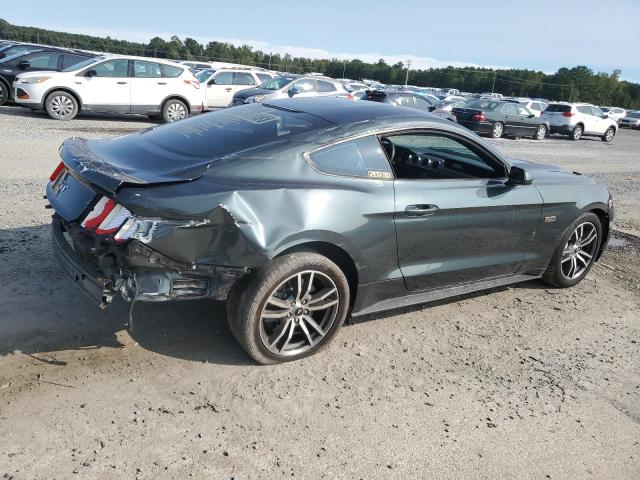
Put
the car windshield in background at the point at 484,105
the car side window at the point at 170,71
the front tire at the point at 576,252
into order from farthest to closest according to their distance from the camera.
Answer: the car windshield in background at the point at 484,105 < the car side window at the point at 170,71 < the front tire at the point at 576,252

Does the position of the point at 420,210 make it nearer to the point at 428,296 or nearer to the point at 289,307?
the point at 428,296

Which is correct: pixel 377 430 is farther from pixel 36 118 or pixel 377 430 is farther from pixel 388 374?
pixel 36 118

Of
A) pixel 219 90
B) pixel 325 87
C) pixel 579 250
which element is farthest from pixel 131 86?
pixel 579 250

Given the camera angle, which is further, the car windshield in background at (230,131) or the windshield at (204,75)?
the windshield at (204,75)

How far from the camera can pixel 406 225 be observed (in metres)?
3.88

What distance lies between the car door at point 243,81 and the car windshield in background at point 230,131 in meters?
15.6

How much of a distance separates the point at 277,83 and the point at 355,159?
15381mm

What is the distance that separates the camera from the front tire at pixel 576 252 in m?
5.15

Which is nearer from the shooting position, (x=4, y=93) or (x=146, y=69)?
(x=146, y=69)

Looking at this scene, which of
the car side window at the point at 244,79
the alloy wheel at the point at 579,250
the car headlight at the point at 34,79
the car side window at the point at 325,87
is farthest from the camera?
the car side window at the point at 244,79

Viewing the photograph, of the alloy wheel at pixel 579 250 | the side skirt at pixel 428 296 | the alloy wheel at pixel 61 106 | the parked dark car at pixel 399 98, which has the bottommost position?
the side skirt at pixel 428 296

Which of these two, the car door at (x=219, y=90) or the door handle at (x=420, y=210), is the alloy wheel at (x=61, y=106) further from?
the door handle at (x=420, y=210)

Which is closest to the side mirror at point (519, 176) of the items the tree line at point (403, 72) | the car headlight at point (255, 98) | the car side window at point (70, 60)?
the car headlight at point (255, 98)

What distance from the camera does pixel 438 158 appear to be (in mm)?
4910
